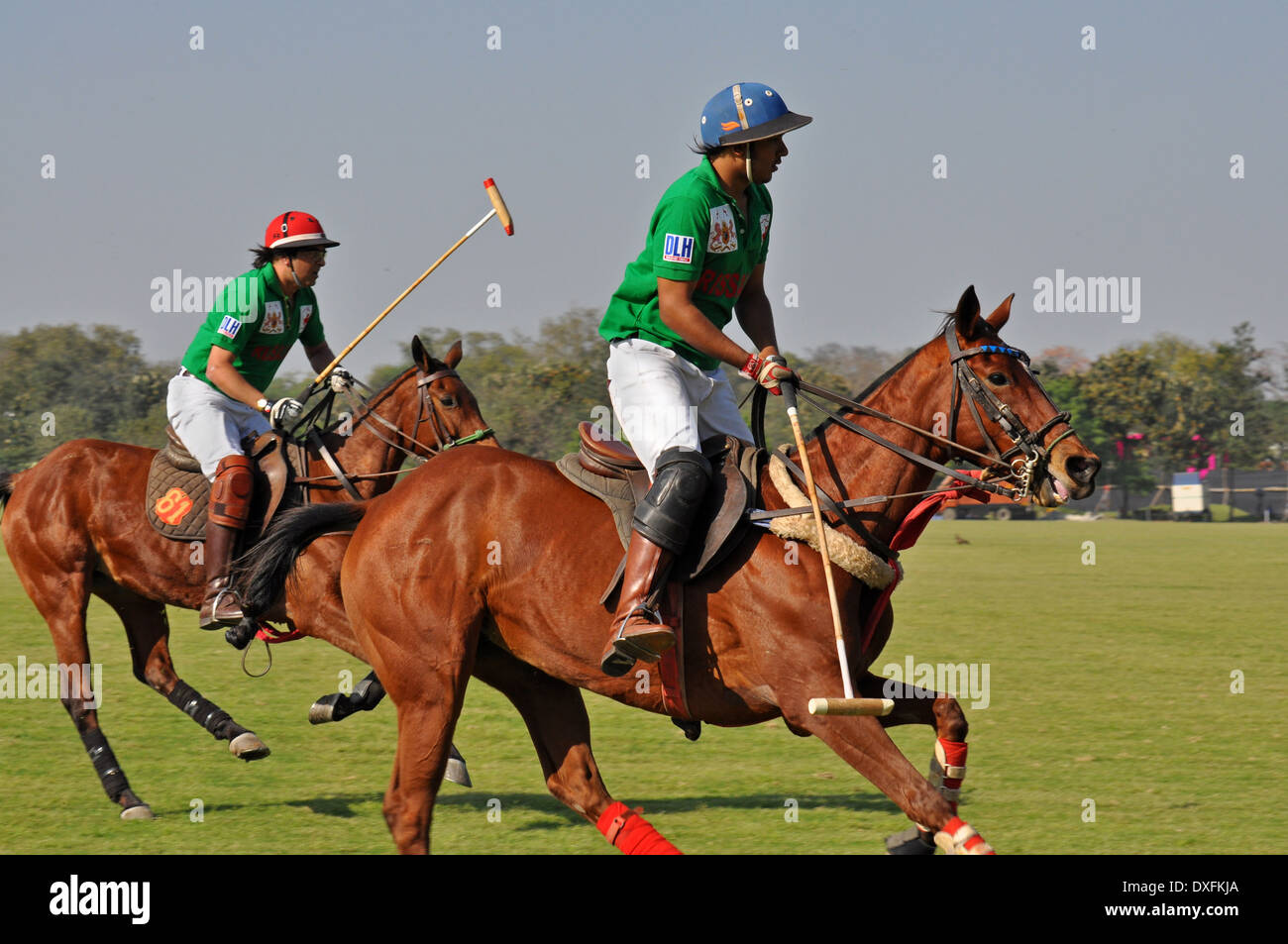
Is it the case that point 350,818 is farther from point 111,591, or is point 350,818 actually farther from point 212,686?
point 212,686

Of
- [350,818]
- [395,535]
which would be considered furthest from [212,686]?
[395,535]

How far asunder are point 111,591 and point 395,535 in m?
3.80

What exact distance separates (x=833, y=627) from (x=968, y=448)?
31.9 inches

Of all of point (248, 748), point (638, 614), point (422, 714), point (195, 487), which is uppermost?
point (195, 487)

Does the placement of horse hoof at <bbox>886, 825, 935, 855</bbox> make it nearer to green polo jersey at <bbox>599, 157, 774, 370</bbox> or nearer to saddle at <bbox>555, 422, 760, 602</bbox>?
saddle at <bbox>555, 422, 760, 602</bbox>

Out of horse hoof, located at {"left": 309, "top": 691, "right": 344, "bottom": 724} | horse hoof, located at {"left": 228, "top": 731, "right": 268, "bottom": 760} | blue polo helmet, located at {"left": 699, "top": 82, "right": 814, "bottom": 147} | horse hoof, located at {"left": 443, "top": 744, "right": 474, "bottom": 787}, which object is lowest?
horse hoof, located at {"left": 443, "top": 744, "right": 474, "bottom": 787}

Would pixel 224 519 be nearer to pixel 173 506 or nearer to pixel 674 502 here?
pixel 173 506

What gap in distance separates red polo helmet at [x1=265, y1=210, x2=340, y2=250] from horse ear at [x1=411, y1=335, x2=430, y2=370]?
0.88 metres

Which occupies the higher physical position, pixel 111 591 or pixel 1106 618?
pixel 111 591

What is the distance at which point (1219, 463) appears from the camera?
63.1 m

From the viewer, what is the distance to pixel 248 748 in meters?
7.35

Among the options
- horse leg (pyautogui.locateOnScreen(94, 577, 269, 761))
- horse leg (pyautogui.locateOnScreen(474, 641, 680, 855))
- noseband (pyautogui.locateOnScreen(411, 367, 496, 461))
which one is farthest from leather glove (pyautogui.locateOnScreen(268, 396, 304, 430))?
horse leg (pyautogui.locateOnScreen(474, 641, 680, 855))

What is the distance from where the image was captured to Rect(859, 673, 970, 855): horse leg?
5609 millimetres
